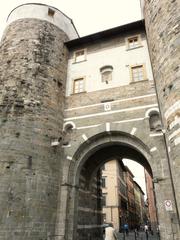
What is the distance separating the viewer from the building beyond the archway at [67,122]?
29.1ft

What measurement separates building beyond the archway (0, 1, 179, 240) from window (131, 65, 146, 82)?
0.05 metres

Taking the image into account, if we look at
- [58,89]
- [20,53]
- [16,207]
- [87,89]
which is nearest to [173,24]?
[87,89]

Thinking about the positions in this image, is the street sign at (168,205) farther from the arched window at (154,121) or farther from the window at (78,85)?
the window at (78,85)

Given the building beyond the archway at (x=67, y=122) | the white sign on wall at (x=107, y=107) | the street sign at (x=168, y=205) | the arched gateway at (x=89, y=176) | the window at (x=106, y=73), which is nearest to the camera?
the street sign at (x=168, y=205)

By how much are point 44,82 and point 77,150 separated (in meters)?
4.00

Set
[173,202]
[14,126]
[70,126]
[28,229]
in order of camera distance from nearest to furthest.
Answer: [173,202] < [28,229] < [14,126] < [70,126]

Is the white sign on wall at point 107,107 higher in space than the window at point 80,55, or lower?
lower

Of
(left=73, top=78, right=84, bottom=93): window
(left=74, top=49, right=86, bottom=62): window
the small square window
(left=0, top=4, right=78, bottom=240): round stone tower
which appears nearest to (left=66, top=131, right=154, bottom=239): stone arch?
(left=0, top=4, right=78, bottom=240): round stone tower

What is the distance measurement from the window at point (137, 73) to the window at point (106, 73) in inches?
49.2

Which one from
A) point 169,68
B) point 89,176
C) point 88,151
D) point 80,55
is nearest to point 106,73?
point 80,55

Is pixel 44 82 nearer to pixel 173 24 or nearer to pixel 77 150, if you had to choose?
pixel 77 150

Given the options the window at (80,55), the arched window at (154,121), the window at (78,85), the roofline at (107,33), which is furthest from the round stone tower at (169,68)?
the window at (80,55)

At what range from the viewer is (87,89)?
39.8 ft

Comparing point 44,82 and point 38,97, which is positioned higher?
point 44,82
